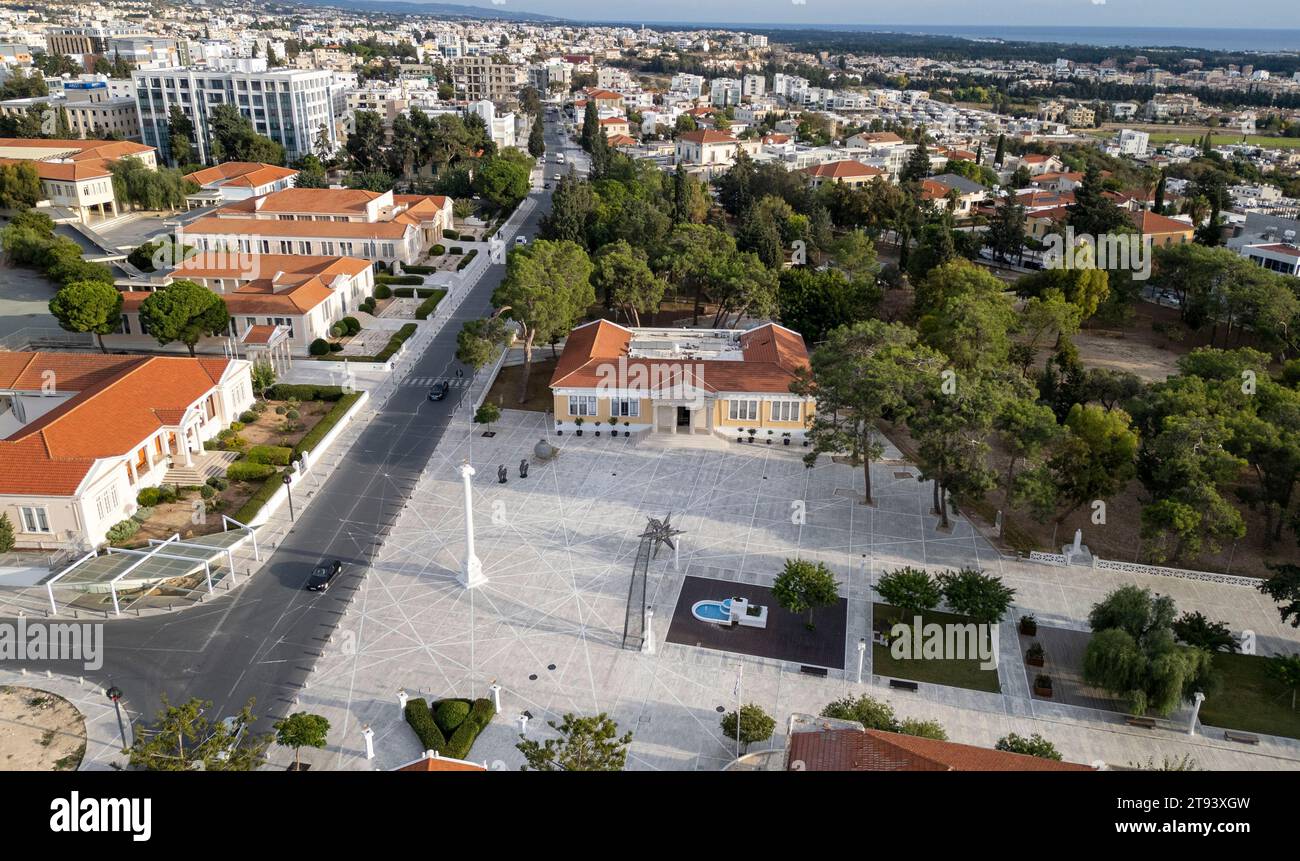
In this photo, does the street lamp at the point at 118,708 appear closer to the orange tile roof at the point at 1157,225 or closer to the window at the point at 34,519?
the window at the point at 34,519

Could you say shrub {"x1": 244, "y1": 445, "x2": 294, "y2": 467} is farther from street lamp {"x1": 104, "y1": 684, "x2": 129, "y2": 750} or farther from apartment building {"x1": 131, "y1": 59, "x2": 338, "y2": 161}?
apartment building {"x1": 131, "y1": 59, "x2": 338, "y2": 161}

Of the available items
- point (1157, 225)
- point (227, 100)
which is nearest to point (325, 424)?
point (1157, 225)

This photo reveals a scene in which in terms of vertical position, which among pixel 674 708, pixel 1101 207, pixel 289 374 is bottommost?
pixel 674 708

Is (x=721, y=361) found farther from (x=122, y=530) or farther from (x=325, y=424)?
(x=122, y=530)

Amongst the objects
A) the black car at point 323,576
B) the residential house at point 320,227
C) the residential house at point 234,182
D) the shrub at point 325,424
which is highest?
the residential house at point 234,182

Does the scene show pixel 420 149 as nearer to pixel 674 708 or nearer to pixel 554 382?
pixel 554 382

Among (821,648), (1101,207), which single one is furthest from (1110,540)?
(1101,207)

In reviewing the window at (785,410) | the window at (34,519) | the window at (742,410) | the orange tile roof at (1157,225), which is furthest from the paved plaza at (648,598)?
the orange tile roof at (1157,225)
